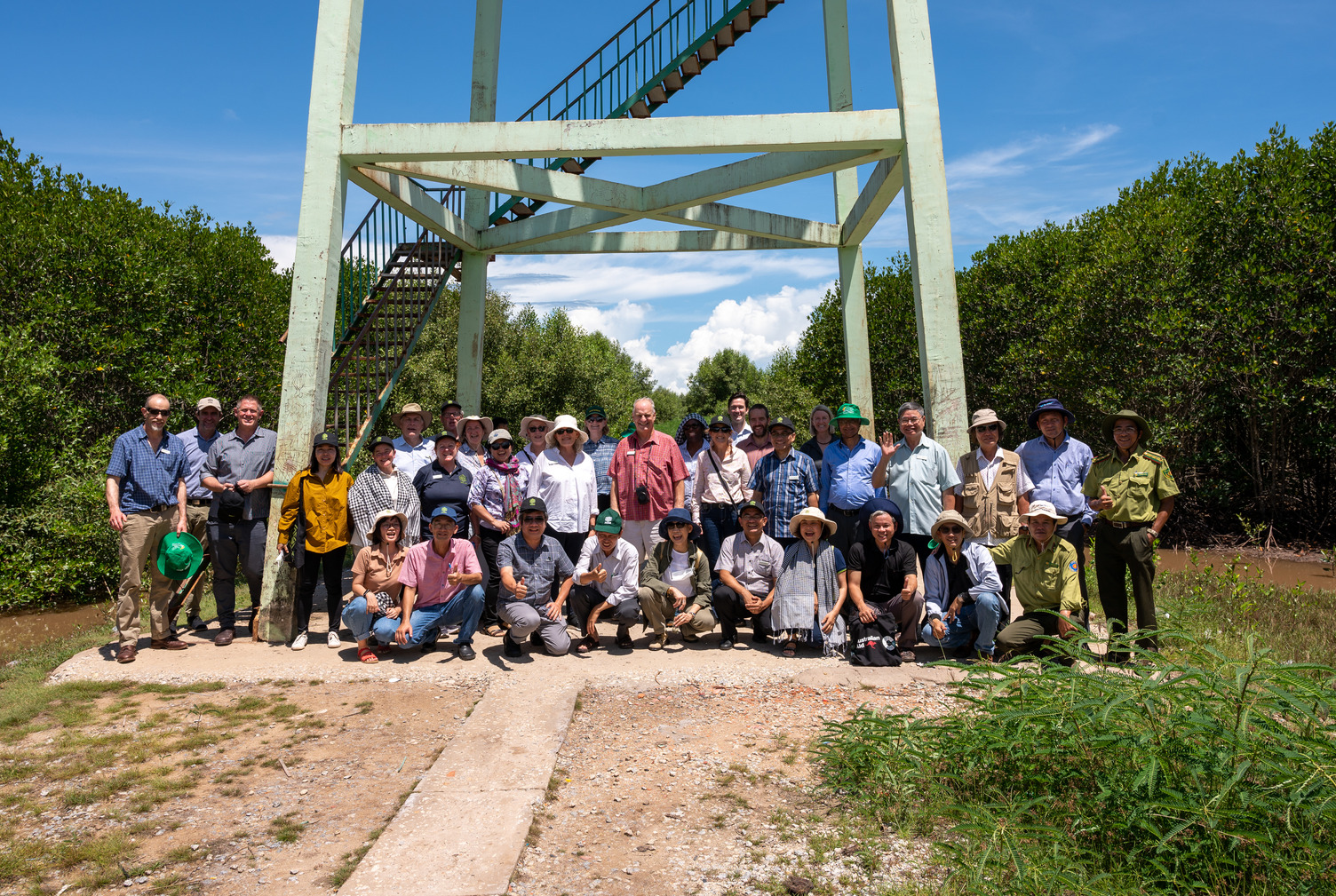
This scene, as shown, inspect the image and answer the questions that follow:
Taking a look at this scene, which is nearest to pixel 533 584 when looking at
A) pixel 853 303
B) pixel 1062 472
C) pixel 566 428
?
pixel 566 428

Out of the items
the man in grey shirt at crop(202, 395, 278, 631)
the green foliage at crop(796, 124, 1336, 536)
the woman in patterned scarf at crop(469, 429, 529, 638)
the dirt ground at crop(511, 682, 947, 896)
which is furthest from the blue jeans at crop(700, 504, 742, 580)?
the green foliage at crop(796, 124, 1336, 536)

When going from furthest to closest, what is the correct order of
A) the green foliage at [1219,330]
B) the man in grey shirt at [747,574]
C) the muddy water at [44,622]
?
the green foliage at [1219,330] < the muddy water at [44,622] < the man in grey shirt at [747,574]

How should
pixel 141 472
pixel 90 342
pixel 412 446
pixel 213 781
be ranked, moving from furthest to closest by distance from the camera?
1. pixel 90 342
2. pixel 412 446
3. pixel 141 472
4. pixel 213 781

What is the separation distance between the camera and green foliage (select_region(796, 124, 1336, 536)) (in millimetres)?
14320

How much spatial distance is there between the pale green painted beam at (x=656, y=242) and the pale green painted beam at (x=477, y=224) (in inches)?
29.9

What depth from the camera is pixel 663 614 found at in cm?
648

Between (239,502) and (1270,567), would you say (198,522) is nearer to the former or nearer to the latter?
(239,502)

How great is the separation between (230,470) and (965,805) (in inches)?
241

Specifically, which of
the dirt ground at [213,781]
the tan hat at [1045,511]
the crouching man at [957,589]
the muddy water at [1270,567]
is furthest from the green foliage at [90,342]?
the muddy water at [1270,567]

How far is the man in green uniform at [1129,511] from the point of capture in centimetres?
588

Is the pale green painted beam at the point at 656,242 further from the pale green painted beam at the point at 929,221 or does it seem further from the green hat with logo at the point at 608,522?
the green hat with logo at the point at 608,522

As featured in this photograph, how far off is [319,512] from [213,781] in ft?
8.86

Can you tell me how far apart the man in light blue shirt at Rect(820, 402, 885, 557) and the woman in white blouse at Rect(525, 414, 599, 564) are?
84.4 inches

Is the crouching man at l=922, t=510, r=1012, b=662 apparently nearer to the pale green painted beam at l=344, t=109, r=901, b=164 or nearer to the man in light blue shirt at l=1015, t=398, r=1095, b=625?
the man in light blue shirt at l=1015, t=398, r=1095, b=625
